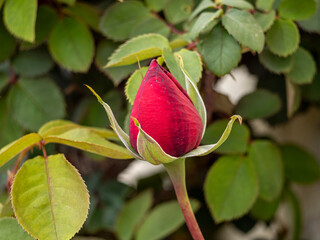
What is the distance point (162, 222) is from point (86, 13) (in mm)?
315

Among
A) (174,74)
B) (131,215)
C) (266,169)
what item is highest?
(174,74)

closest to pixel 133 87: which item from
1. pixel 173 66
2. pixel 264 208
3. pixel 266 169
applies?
pixel 173 66

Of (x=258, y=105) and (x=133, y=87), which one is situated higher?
(x=133, y=87)

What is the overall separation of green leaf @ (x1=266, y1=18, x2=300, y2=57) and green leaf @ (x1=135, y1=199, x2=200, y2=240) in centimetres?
27

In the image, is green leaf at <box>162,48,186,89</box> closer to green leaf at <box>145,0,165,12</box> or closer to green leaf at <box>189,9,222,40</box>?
green leaf at <box>189,9,222,40</box>

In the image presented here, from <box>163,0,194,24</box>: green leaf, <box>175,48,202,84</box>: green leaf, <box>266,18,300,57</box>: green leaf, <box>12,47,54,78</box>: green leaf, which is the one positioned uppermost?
<box>175,48,202,84</box>: green leaf

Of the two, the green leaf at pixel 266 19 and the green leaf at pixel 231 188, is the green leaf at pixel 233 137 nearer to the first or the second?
the green leaf at pixel 231 188

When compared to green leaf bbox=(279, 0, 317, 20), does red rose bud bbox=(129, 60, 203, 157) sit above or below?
above

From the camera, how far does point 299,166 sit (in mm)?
778

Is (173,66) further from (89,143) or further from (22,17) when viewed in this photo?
(22,17)

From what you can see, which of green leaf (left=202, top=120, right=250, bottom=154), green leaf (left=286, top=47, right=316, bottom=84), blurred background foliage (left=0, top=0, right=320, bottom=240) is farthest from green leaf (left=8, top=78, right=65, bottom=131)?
green leaf (left=286, top=47, right=316, bottom=84)

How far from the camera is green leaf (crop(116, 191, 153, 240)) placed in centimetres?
71

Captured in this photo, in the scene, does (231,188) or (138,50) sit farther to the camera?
(231,188)

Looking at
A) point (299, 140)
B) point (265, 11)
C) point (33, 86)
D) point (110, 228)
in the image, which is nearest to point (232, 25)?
point (265, 11)
